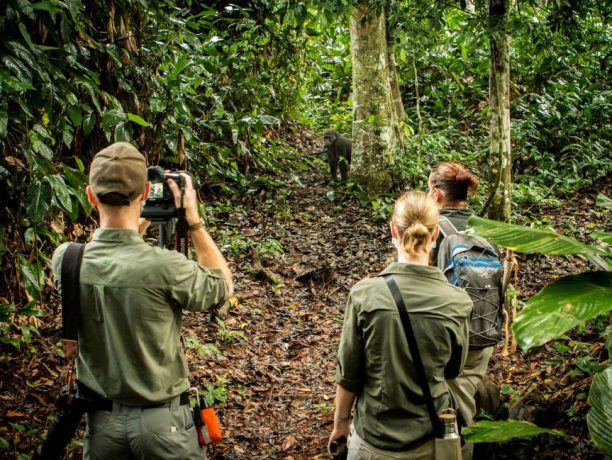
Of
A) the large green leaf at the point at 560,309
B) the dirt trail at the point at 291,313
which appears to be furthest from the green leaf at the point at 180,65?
the large green leaf at the point at 560,309

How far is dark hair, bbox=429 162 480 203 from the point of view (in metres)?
3.53

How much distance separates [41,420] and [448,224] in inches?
117

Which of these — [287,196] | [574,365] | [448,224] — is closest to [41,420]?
[448,224]

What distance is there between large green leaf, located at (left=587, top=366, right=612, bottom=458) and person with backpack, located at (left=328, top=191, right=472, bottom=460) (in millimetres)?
738

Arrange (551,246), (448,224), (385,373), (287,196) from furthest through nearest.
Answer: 1. (287,196)
2. (448,224)
3. (385,373)
4. (551,246)

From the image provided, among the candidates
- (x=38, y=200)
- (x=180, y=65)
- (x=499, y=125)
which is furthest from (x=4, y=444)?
(x=499, y=125)

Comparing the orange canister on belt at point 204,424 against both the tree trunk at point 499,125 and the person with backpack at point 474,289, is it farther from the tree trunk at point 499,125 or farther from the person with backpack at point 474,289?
the tree trunk at point 499,125

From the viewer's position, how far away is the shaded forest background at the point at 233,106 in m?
3.70

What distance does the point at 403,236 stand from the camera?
253 cm

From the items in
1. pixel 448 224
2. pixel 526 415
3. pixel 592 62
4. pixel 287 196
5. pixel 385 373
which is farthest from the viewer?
pixel 592 62

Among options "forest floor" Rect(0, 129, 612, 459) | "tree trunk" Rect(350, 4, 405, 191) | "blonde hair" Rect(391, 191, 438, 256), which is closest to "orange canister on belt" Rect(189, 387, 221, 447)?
"blonde hair" Rect(391, 191, 438, 256)

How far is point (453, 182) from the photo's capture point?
11.6 feet

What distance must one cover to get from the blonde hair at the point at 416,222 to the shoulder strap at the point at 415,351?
0.64 ft

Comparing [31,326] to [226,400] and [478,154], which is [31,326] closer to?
[226,400]
